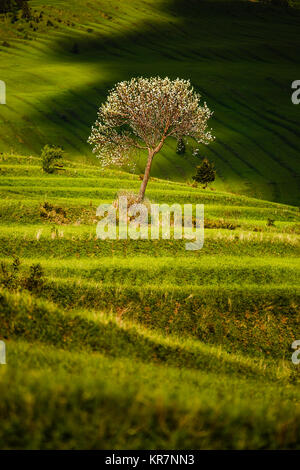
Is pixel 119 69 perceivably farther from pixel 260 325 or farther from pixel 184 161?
pixel 260 325

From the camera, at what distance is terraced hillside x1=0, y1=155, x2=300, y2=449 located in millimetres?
7719

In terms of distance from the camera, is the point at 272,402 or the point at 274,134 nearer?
the point at 272,402

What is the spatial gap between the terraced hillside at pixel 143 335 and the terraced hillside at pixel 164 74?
143 feet

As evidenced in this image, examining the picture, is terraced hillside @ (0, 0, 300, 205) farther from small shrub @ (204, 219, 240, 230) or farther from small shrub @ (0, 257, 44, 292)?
small shrub @ (0, 257, 44, 292)

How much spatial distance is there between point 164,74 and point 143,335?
12360cm

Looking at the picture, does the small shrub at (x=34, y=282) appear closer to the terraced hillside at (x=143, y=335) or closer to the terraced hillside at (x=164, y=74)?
the terraced hillside at (x=143, y=335)

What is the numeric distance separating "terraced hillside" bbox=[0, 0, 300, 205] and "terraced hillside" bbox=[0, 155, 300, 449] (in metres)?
43.7

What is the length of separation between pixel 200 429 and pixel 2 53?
456 ft

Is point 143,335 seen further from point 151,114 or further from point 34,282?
point 151,114

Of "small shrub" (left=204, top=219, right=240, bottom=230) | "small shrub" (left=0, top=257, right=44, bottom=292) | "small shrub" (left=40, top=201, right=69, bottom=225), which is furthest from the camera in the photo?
"small shrub" (left=204, top=219, right=240, bottom=230)

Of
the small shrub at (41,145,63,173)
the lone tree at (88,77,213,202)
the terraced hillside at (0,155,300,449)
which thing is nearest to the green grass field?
the terraced hillside at (0,155,300,449)

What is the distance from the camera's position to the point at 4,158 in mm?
54375

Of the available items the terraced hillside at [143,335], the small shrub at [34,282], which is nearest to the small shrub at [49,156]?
the terraced hillside at [143,335]
